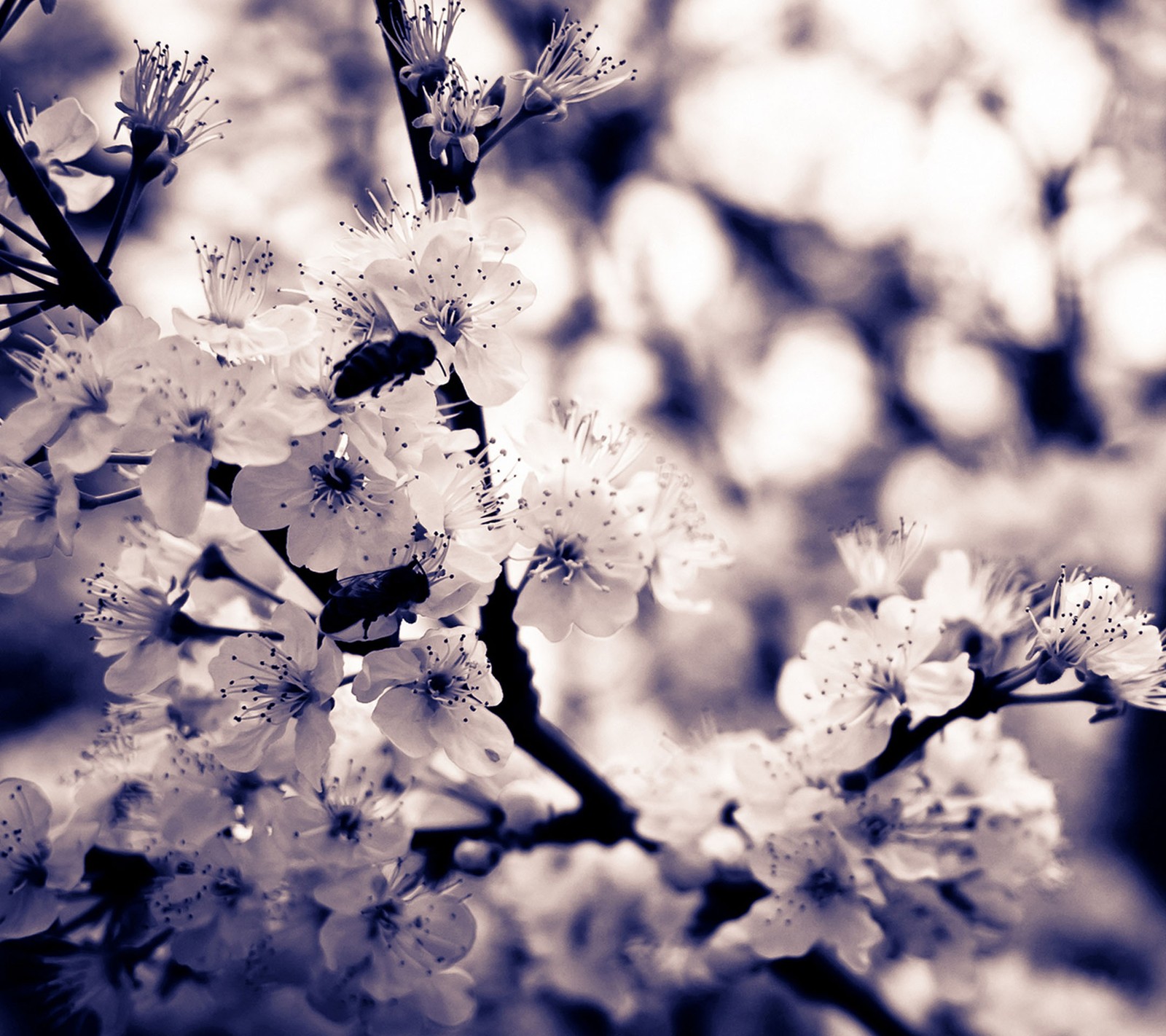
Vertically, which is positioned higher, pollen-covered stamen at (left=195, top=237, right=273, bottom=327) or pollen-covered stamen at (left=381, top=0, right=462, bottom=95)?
pollen-covered stamen at (left=381, top=0, right=462, bottom=95)

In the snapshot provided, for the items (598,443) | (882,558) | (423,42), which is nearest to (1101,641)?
(882,558)

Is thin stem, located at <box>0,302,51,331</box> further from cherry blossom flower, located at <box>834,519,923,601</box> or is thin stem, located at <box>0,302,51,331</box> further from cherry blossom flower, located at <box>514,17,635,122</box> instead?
cherry blossom flower, located at <box>834,519,923,601</box>

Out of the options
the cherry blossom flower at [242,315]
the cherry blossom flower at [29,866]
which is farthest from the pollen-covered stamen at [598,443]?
the cherry blossom flower at [29,866]

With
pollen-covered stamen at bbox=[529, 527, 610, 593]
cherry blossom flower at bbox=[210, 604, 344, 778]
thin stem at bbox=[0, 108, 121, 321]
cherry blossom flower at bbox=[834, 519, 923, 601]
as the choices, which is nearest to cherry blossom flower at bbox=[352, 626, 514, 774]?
cherry blossom flower at bbox=[210, 604, 344, 778]

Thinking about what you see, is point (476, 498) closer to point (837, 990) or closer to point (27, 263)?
point (27, 263)

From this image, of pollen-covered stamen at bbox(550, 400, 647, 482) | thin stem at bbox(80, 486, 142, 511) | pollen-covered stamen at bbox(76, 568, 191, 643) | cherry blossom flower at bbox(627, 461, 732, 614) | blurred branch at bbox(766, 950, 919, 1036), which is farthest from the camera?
blurred branch at bbox(766, 950, 919, 1036)

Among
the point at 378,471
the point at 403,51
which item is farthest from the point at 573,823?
the point at 403,51

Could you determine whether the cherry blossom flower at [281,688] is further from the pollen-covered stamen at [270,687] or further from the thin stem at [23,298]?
the thin stem at [23,298]
